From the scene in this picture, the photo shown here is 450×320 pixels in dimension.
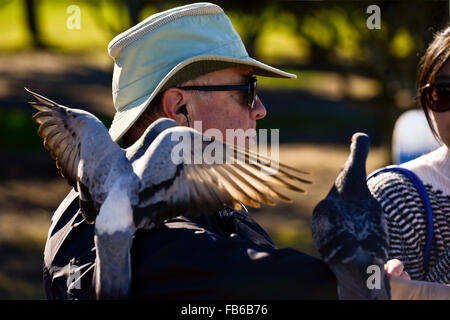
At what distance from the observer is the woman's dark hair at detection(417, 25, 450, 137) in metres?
2.65

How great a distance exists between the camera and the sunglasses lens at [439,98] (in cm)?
263

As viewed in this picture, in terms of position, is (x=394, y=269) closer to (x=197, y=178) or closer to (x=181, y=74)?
(x=197, y=178)

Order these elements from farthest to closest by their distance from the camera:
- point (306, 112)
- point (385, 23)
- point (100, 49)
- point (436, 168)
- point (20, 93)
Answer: point (100, 49), point (306, 112), point (20, 93), point (385, 23), point (436, 168)

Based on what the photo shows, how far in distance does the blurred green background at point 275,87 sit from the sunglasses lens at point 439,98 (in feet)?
2.87

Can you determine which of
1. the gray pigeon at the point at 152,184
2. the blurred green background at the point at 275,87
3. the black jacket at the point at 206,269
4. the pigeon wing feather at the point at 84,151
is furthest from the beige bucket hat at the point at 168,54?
the blurred green background at the point at 275,87

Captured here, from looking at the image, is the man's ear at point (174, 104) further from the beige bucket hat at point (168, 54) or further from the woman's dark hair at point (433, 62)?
the woman's dark hair at point (433, 62)

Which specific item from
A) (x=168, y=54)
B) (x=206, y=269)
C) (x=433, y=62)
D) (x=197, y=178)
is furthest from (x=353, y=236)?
(x=433, y=62)

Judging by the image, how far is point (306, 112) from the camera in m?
17.0

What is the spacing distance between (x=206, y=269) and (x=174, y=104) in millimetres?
804

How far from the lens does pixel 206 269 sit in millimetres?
1876

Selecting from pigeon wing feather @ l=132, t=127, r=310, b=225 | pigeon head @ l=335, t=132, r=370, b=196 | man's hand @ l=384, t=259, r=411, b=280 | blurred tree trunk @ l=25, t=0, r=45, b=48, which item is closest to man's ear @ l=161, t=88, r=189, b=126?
pigeon wing feather @ l=132, t=127, r=310, b=225

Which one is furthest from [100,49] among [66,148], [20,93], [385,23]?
[66,148]

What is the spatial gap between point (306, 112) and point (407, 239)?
47.9 ft

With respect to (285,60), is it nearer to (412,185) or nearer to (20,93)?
(20,93)
